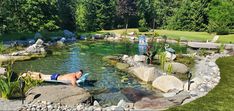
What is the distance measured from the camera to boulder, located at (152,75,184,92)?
23781mm

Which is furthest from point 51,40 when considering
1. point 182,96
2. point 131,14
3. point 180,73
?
point 182,96

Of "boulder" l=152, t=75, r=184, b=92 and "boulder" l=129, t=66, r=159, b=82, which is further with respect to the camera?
"boulder" l=129, t=66, r=159, b=82

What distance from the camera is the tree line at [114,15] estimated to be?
5675 cm

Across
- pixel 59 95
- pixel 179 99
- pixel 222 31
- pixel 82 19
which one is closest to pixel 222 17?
pixel 222 31

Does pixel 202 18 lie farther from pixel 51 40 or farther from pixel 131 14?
pixel 51 40

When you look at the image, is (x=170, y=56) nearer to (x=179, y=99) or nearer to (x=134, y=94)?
(x=134, y=94)

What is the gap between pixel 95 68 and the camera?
3244 centimetres

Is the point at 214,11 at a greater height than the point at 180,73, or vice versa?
the point at 214,11

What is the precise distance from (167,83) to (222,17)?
43107 millimetres

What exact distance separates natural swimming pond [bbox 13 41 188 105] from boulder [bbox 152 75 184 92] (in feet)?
1.97

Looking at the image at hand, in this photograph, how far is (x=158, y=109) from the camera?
17281 mm

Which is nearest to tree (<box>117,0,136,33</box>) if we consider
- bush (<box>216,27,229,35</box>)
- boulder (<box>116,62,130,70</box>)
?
bush (<box>216,27,229,35</box>)

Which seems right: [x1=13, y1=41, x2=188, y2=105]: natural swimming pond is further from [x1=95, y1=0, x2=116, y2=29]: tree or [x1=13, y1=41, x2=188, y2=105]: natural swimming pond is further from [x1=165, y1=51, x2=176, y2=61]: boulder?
[x1=95, y1=0, x2=116, y2=29]: tree

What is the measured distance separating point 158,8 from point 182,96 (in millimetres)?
63824
